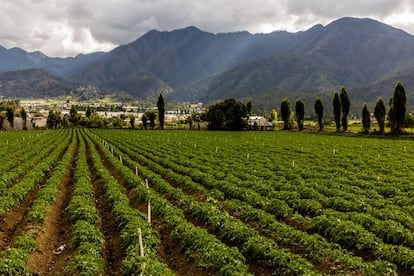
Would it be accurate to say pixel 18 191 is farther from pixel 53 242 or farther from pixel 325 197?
pixel 325 197

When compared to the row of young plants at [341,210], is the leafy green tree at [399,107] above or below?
above

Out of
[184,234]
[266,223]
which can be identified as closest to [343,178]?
[266,223]

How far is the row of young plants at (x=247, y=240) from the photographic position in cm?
1080

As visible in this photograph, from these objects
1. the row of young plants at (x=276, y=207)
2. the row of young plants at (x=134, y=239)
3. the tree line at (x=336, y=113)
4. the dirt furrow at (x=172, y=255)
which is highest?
the tree line at (x=336, y=113)

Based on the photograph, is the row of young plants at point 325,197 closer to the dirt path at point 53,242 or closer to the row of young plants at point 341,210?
the row of young plants at point 341,210

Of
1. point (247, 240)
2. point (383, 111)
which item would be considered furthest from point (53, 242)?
point (383, 111)

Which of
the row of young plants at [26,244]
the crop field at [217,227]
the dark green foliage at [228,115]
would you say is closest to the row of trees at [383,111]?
the dark green foliage at [228,115]

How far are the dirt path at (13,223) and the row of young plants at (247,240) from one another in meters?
8.29

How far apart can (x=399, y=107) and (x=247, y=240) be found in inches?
2939

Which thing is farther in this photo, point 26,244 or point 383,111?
point 383,111

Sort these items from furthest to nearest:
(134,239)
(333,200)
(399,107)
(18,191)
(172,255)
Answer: (399,107) → (18,191) → (333,200) → (134,239) → (172,255)

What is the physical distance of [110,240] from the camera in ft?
48.9

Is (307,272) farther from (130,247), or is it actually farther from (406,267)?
(130,247)

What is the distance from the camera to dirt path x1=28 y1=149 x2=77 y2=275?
40.4 feet
